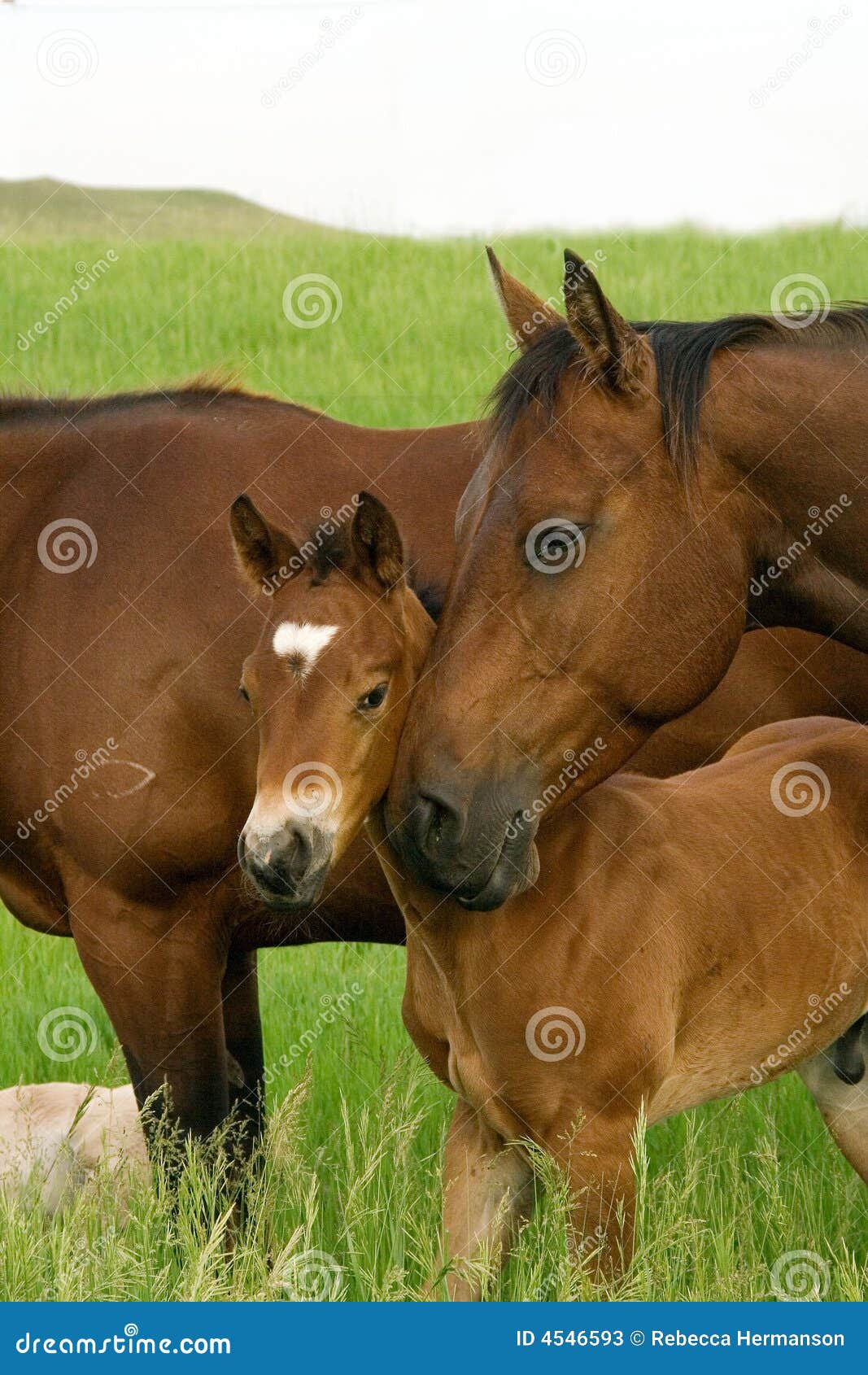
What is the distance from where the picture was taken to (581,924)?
3.64 metres

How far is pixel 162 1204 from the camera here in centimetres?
394

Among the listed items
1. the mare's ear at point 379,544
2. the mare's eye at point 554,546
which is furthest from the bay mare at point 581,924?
the mare's eye at point 554,546

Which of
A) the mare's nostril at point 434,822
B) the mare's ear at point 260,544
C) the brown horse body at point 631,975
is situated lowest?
the brown horse body at point 631,975

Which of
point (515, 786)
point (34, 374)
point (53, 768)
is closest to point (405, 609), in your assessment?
point (515, 786)

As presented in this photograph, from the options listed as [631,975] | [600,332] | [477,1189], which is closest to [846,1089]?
[631,975]

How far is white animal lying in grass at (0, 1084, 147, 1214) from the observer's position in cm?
469

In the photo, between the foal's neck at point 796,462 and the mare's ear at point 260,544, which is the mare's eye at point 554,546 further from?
the mare's ear at point 260,544

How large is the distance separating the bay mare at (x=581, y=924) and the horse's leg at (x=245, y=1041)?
131cm

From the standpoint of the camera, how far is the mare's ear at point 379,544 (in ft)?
11.3

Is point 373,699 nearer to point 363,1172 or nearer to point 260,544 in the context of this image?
point 260,544

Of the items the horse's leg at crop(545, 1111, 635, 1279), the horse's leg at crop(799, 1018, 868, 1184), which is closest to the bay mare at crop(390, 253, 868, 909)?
the horse's leg at crop(545, 1111, 635, 1279)

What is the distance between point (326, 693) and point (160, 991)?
1.54m

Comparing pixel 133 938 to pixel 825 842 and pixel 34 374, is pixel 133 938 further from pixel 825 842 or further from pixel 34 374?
pixel 34 374

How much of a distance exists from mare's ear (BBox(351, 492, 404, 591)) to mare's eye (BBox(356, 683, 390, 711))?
290 mm
